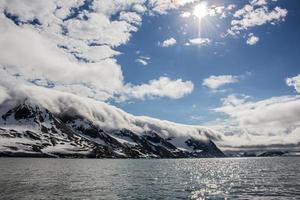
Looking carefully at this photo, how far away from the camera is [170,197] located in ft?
235

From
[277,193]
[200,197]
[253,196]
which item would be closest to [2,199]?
[200,197]

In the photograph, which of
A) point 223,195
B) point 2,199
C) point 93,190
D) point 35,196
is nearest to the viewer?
point 2,199

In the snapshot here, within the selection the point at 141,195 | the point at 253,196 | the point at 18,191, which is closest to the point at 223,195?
the point at 253,196

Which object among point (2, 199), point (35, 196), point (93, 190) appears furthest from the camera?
point (93, 190)

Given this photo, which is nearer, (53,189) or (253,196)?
(253,196)

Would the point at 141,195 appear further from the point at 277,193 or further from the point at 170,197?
the point at 277,193

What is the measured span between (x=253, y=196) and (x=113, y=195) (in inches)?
1034

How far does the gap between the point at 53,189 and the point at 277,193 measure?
45833mm

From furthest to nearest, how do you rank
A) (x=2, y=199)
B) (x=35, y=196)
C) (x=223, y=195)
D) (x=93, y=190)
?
(x=93, y=190)
(x=223, y=195)
(x=35, y=196)
(x=2, y=199)

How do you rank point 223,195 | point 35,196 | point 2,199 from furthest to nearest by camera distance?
1. point 223,195
2. point 35,196
3. point 2,199

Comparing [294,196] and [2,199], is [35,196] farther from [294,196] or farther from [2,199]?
[294,196]

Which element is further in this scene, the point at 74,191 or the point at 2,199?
the point at 74,191

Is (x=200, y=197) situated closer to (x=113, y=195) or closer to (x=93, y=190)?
(x=113, y=195)

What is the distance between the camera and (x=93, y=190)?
270ft
